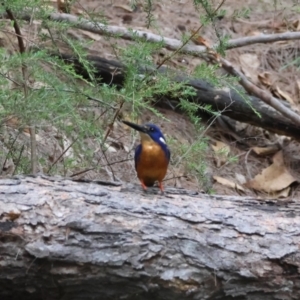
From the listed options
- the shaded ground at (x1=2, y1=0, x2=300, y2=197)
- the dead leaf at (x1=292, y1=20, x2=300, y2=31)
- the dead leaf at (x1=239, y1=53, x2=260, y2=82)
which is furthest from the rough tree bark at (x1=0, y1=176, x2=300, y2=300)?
the dead leaf at (x1=292, y1=20, x2=300, y2=31)

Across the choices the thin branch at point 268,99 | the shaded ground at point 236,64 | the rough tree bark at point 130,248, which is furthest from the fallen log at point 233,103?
the rough tree bark at point 130,248

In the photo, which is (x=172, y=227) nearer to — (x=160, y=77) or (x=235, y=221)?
(x=235, y=221)

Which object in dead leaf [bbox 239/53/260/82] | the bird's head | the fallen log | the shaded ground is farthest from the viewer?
dead leaf [bbox 239/53/260/82]

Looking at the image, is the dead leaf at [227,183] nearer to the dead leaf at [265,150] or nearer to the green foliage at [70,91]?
the dead leaf at [265,150]

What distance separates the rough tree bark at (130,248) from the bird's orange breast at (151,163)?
1.34ft

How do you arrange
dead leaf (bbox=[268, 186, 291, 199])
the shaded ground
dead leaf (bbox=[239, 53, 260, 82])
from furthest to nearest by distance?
dead leaf (bbox=[239, 53, 260, 82]) → dead leaf (bbox=[268, 186, 291, 199]) → the shaded ground

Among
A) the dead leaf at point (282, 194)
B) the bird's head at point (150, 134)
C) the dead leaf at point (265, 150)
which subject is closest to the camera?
the bird's head at point (150, 134)

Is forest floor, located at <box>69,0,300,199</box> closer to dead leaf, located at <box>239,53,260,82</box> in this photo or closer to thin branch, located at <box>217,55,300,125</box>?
dead leaf, located at <box>239,53,260,82</box>

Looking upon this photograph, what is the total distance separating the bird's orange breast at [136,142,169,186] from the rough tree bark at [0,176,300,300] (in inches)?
16.1

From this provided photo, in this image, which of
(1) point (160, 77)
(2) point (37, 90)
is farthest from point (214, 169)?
(2) point (37, 90)

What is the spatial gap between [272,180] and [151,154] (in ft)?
8.22

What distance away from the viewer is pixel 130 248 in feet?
10.4

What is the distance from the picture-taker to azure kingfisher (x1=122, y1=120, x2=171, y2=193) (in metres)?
3.77

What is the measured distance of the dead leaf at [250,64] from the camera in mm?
7230
